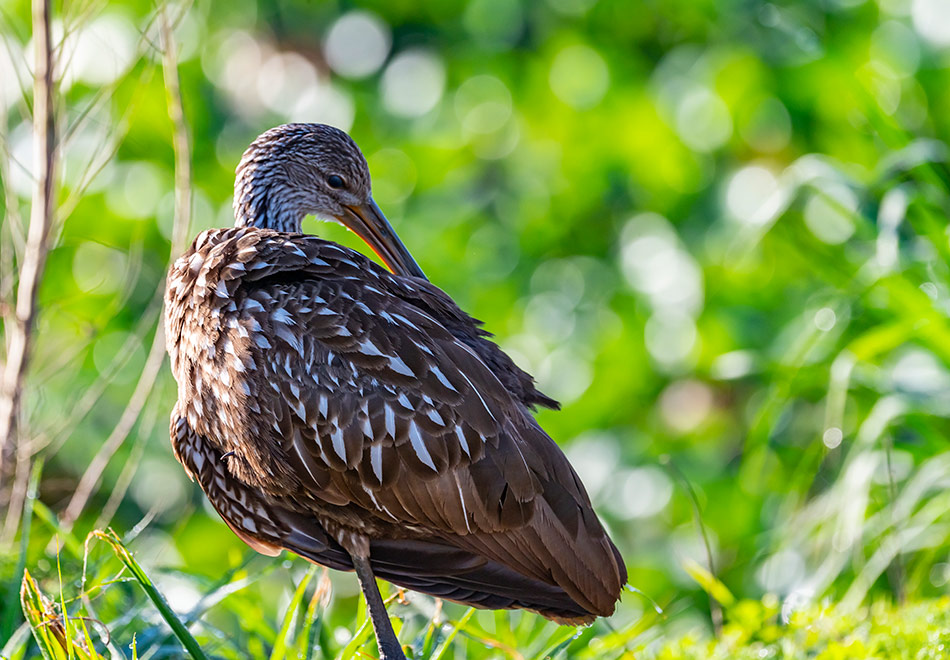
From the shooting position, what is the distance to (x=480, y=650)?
297 cm

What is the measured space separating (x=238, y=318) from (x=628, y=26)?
3972mm

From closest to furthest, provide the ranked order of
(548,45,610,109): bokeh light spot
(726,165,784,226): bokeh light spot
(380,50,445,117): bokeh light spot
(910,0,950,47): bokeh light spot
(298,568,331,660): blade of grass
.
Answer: (298,568,331,660): blade of grass, (910,0,950,47): bokeh light spot, (726,165,784,226): bokeh light spot, (548,45,610,109): bokeh light spot, (380,50,445,117): bokeh light spot

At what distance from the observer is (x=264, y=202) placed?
2.80m

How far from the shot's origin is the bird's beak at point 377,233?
2828 mm

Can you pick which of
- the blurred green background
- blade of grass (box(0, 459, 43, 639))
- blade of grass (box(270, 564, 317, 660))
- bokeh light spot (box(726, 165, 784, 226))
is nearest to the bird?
blade of grass (box(270, 564, 317, 660))

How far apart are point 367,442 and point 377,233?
867 mm

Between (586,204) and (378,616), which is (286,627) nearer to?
(378,616)

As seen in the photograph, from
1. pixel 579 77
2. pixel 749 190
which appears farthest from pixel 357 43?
pixel 749 190

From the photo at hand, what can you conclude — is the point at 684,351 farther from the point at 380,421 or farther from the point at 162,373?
the point at 380,421

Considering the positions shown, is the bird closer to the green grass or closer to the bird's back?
the bird's back

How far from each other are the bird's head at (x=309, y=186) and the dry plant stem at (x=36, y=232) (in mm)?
486

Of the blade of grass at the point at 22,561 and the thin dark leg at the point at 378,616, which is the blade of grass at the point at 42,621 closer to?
the blade of grass at the point at 22,561

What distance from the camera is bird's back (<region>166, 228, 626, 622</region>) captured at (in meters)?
2.10

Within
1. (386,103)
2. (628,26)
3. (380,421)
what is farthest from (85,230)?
(380,421)
